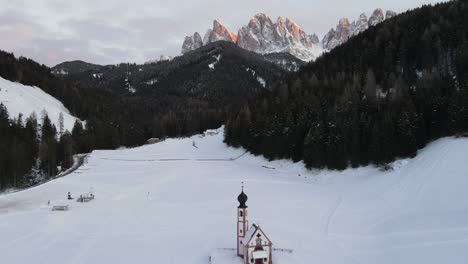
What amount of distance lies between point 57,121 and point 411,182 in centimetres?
9544

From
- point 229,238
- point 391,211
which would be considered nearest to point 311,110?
point 391,211

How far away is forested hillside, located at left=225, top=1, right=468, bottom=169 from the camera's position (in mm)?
47875

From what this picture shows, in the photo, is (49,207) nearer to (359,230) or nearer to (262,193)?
(262,193)

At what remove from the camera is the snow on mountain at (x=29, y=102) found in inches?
4118

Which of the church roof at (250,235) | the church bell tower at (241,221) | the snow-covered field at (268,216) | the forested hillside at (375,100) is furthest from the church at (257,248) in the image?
the forested hillside at (375,100)

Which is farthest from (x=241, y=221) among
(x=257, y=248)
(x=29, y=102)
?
(x=29, y=102)

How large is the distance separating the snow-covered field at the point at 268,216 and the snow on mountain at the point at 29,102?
55.0m

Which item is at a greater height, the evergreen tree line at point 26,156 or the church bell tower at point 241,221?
the evergreen tree line at point 26,156

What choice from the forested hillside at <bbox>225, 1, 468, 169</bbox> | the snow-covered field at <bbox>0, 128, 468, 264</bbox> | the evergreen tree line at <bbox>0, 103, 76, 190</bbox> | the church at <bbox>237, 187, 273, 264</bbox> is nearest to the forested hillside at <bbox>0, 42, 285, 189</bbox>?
the evergreen tree line at <bbox>0, 103, 76, 190</bbox>

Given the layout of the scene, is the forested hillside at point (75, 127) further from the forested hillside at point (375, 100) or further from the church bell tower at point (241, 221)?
the church bell tower at point (241, 221)

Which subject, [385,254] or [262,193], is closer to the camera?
[385,254]

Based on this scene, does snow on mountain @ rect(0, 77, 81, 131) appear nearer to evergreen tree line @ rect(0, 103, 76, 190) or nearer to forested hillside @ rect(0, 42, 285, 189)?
forested hillside @ rect(0, 42, 285, 189)

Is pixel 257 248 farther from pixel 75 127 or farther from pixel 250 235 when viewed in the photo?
pixel 75 127

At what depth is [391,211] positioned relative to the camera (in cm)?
3497
